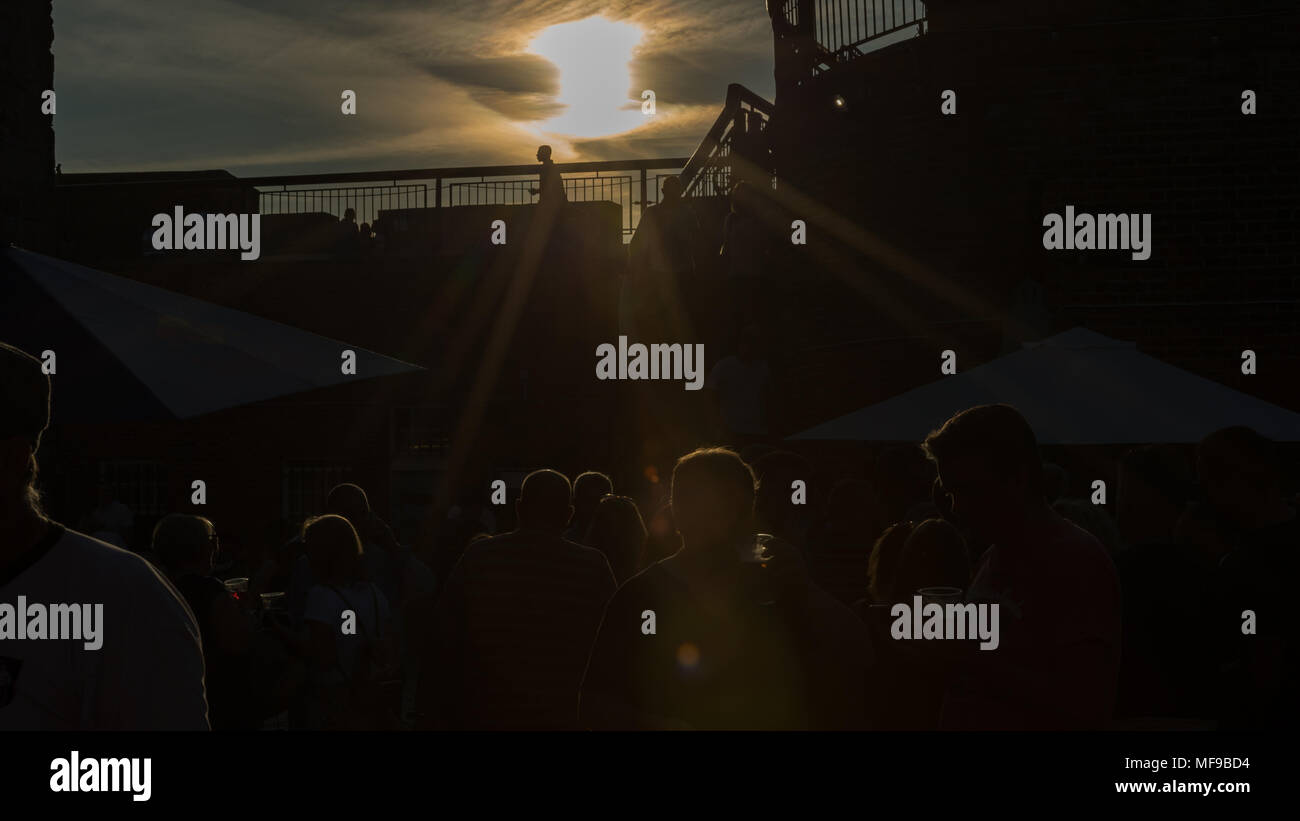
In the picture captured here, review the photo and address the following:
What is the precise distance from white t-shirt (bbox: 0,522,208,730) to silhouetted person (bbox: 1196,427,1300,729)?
342 cm

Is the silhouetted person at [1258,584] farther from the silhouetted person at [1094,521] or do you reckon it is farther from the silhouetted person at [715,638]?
the silhouetted person at [715,638]

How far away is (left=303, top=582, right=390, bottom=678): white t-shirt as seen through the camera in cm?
538

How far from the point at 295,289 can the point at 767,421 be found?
11308 millimetres

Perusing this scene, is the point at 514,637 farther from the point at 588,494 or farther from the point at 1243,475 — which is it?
the point at 1243,475

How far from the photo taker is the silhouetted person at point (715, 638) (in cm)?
294

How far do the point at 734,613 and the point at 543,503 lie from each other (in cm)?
197

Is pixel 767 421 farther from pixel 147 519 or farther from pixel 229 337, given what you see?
pixel 147 519

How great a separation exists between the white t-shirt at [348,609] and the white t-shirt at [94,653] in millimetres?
3474

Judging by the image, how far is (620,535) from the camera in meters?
6.03

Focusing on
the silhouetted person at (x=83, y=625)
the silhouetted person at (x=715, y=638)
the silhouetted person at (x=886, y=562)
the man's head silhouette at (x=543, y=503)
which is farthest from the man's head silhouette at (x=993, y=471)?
the man's head silhouette at (x=543, y=503)

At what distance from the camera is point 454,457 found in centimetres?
1941

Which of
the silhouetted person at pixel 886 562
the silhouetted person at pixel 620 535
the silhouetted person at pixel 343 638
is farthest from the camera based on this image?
the silhouetted person at pixel 620 535

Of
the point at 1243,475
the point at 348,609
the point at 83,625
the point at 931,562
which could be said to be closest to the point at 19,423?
the point at 83,625
